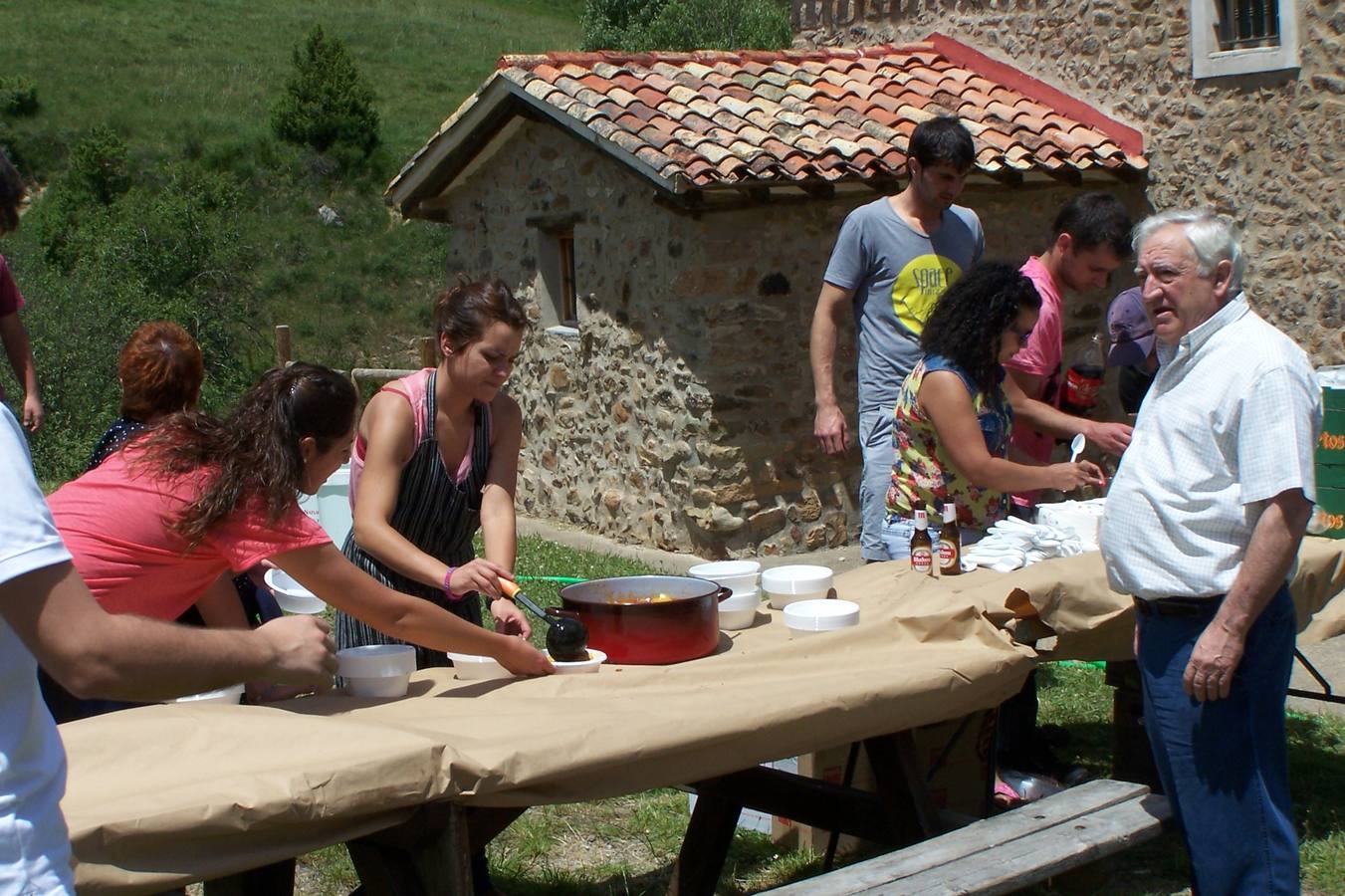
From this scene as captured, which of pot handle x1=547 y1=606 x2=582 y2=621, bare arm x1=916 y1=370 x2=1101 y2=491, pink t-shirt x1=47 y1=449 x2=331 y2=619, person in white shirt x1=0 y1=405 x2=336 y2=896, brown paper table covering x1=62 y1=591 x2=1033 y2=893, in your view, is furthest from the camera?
bare arm x1=916 y1=370 x2=1101 y2=491

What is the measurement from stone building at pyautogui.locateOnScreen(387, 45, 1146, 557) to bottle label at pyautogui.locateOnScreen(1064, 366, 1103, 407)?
3.49 meters

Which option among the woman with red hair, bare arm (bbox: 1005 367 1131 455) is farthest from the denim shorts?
the woman with red hair

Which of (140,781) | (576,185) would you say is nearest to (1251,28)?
(576,185)

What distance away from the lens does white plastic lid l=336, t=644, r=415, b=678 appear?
2793 mm

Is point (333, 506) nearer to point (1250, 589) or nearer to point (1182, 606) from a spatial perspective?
point (1182, 606)

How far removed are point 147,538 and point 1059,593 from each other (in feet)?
7.00

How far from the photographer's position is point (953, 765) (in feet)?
12.5

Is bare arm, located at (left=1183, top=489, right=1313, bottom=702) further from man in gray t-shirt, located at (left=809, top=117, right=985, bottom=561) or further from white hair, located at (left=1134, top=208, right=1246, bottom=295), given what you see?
man in gray t-shirt, located at (left=809, top=117, right=985, bottom=561)

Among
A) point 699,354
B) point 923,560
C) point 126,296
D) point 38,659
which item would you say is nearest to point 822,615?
point 923,560

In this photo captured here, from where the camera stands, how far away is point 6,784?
4.95ft

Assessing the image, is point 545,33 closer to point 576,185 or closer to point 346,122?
point 346,122

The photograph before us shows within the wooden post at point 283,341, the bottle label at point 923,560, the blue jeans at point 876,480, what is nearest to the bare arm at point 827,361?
the blue jeans at point 876,480

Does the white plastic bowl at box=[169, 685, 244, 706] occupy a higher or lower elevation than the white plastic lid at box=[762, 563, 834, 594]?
higher

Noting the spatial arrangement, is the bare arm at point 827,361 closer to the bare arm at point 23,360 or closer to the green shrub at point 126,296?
the bare arm at point 23,360
